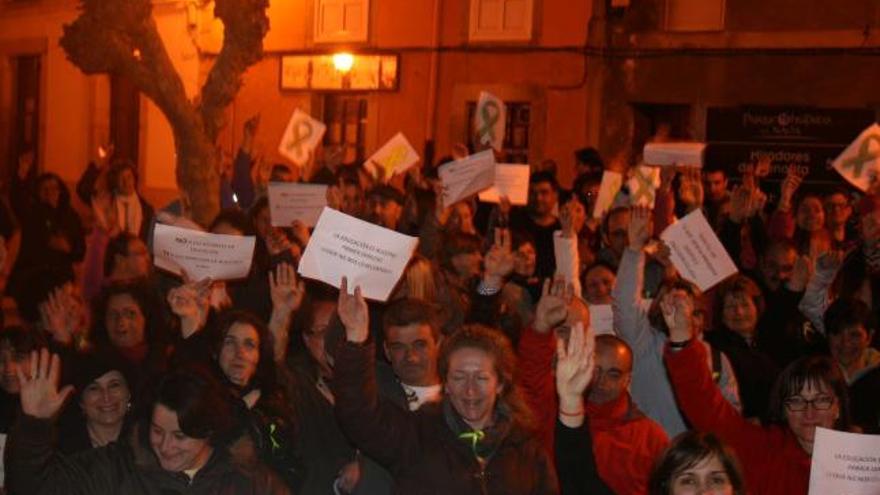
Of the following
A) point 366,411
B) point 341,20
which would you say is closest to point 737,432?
point 366,411

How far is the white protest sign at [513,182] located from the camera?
11.0 m

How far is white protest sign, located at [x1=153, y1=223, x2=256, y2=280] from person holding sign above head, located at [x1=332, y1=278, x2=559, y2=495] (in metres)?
1.86

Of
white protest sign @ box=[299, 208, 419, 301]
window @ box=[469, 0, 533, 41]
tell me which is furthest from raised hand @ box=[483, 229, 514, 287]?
window @ box=[469, 0, 533, 41]

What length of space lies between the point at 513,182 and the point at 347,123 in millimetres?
10571

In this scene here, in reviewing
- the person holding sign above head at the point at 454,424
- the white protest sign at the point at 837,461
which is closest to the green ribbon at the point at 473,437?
the person holding sign above head at the point at 454,424

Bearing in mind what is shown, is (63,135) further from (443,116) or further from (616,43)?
(616,43)

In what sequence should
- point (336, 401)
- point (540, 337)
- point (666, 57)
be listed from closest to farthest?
point (336, 401) → point (540, 337) → point (666, 57)

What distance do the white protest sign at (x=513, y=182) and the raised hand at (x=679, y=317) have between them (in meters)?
5.68

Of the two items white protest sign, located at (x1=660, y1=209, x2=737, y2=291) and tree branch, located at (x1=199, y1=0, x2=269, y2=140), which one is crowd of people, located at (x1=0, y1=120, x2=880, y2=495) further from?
tree branch, located at (x1=199, y1=0, x2=269, y2=140)

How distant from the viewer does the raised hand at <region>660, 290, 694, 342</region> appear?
5203mm

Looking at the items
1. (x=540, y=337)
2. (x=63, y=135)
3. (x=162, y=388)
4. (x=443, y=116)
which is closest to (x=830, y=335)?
(x=540, y=337)

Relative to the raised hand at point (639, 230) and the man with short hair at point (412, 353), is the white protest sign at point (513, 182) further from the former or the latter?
the man with short hair at point (412, 353)

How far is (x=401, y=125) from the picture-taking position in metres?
20.2

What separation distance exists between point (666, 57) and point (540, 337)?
13.7 m
